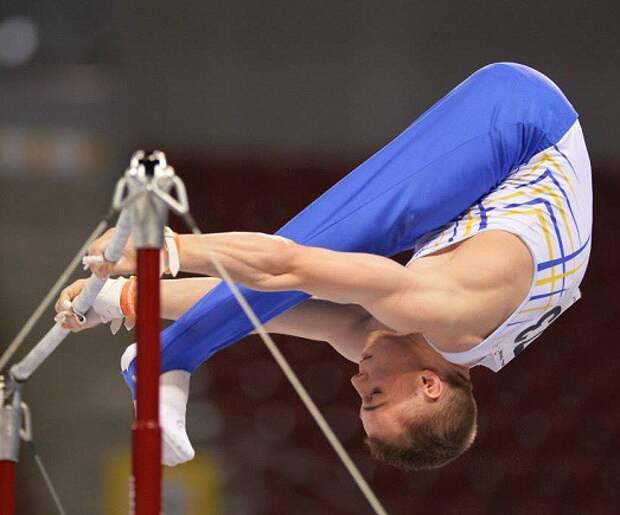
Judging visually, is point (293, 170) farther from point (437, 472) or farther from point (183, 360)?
point (183, 360)

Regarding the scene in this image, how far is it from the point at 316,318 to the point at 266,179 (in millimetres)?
2198

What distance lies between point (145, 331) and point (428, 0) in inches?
127

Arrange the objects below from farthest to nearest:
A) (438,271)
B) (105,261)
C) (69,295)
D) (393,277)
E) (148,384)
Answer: (69,295) < (438,271) < (393,277) < (105,261) < (148,384)

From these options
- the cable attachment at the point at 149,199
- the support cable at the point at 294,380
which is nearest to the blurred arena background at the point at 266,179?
the support cable at the point at 294,380

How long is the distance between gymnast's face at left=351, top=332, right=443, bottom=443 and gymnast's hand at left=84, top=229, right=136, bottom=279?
559 mm

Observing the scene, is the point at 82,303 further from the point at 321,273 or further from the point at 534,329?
the point at 534,329

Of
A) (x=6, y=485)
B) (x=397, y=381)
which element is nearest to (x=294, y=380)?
(x=6, y=485)

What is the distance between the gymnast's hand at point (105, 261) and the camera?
6.79ft

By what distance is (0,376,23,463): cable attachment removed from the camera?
2.02 m

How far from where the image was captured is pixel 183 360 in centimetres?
254

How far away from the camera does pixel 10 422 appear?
80.4 inches

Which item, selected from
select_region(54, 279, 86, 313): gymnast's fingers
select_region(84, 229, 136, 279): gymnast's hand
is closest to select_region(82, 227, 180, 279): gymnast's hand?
select_region(84, 229, 136, 279): gymnast's hand

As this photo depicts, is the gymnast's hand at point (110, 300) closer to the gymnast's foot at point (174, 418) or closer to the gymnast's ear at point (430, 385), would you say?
the gymnast's foot at point (174, 418)

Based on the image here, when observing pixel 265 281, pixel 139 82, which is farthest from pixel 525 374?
pixel 265 281
